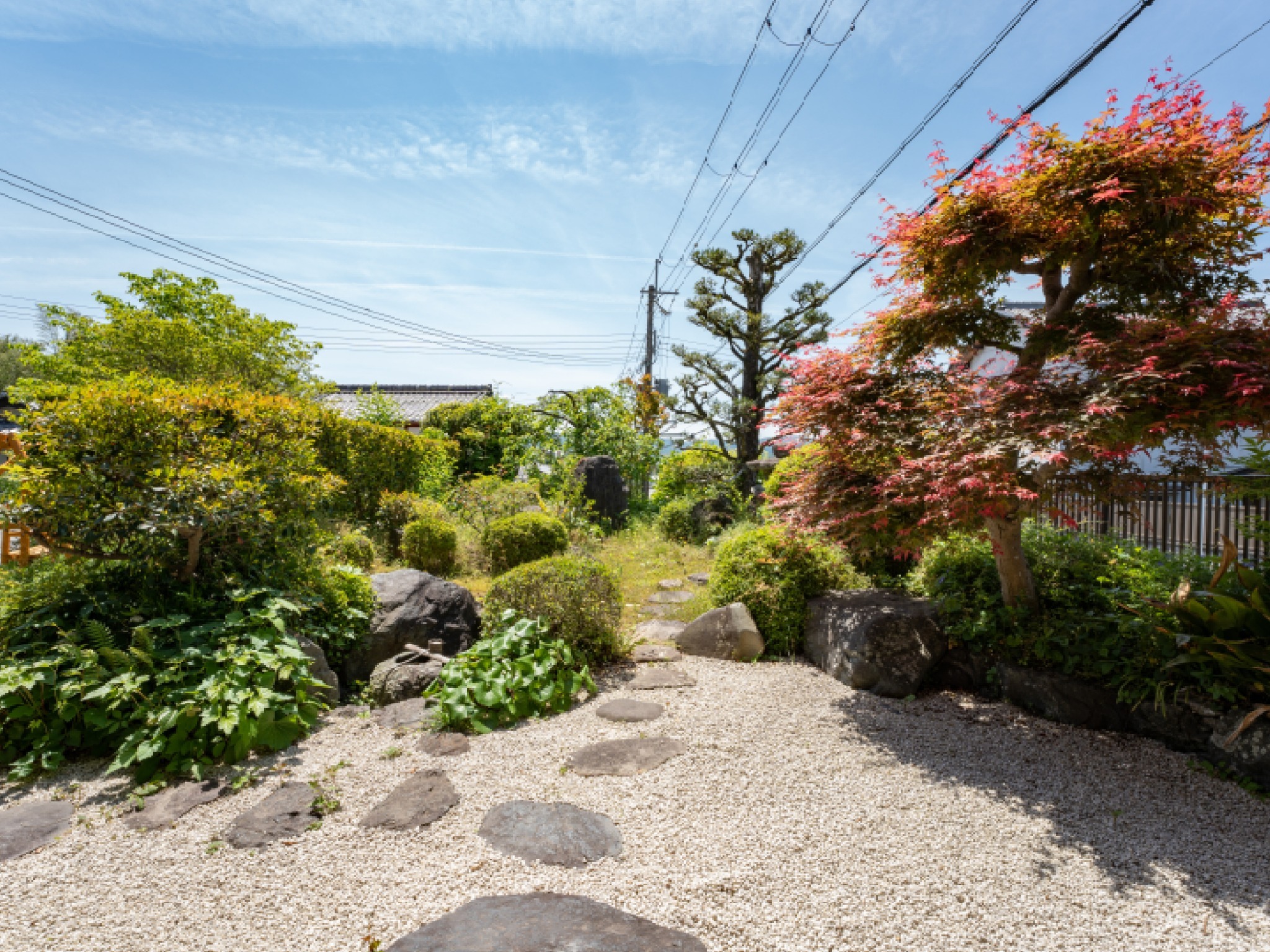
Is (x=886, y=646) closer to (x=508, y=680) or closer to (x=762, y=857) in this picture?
(x=762, y=857)

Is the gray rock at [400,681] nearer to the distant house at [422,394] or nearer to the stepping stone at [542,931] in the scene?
the stepping stone at [542,931]

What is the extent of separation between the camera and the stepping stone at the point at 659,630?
18.6 feet

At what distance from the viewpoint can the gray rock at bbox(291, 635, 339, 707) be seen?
158 inches

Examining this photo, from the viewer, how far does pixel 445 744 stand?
11.4 feet

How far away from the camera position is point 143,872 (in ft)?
7.77

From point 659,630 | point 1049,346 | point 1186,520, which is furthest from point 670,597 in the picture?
point 1186,520

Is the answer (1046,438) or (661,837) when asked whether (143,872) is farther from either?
(1046,438)

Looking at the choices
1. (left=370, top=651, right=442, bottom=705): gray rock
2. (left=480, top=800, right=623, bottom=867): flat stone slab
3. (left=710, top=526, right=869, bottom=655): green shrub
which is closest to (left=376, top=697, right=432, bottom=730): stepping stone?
(left=370, top=651, right=442, bottom=705): gray rock

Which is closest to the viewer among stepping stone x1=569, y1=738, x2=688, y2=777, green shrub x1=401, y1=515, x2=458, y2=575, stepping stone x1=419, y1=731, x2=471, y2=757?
stepping stone x1=569, y1=738, x2=688, y2=777

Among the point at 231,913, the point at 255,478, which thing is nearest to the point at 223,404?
the point at 255,478

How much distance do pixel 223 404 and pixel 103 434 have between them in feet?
2.27

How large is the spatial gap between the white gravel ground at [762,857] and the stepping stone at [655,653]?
1402 millimetres

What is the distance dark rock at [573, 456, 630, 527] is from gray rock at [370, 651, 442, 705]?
267 inches

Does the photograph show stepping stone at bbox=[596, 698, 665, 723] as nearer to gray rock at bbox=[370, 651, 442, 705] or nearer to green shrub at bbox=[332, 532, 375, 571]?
gray rock at bbox=[370, 651, 442, 705]
